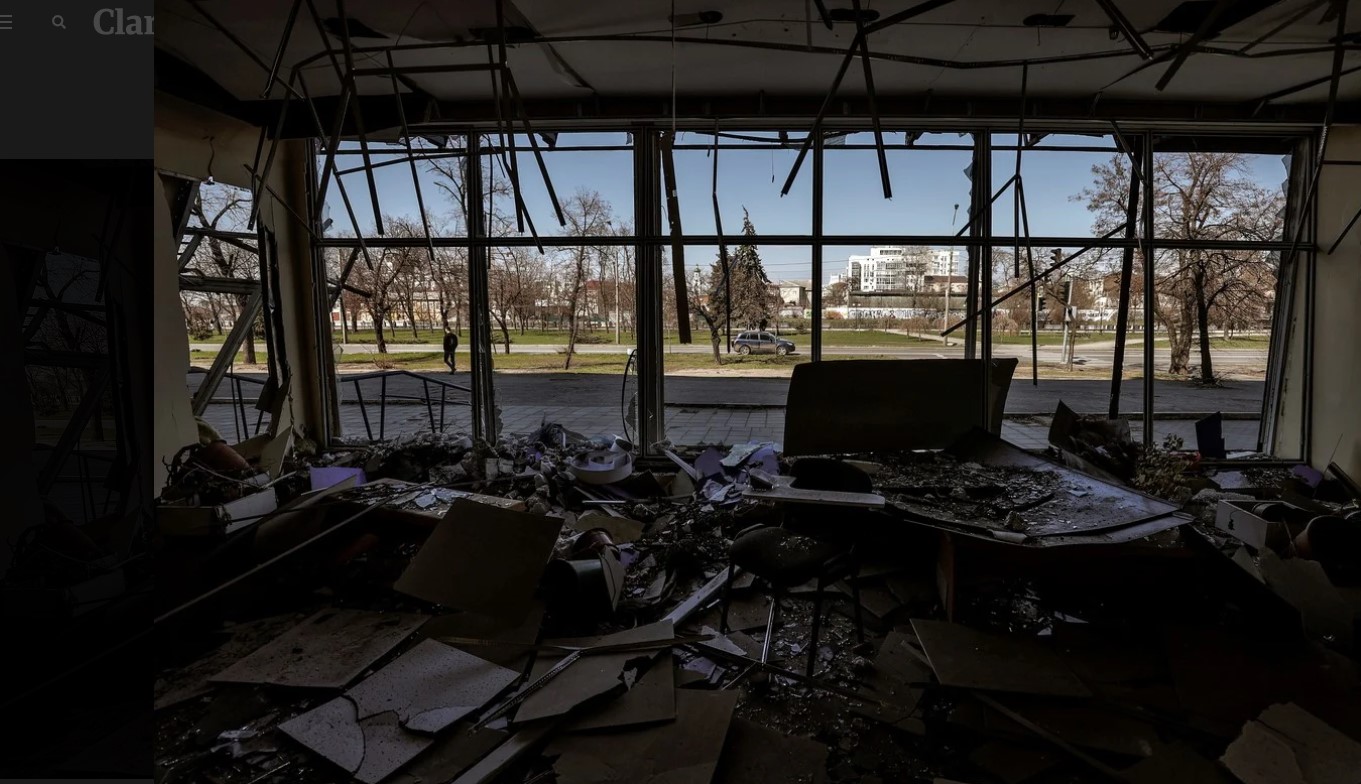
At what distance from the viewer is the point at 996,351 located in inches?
241

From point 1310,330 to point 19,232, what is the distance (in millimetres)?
8742

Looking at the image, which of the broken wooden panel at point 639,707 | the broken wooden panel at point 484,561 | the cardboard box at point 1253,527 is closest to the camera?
the broken wooden panel at point 639,707

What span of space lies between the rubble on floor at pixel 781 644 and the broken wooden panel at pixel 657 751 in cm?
1

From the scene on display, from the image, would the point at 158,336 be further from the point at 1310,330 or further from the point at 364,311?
the point at 1310,330

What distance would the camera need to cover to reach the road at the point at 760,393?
256 inches

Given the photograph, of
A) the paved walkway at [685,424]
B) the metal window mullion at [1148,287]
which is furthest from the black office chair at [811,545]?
the metal window mullion at [1148,287]

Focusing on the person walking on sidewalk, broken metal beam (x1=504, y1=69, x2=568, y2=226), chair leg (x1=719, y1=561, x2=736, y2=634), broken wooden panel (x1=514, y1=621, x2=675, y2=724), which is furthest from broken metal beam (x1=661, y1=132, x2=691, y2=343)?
broken wooden panel (x1=514, y1=621, x2=675, y2=724)

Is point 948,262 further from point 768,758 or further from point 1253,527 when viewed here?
point 768,758

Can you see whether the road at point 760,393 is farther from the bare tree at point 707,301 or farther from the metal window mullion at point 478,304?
the bare tree at point 707,301

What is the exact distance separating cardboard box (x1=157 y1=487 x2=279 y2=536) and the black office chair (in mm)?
3045

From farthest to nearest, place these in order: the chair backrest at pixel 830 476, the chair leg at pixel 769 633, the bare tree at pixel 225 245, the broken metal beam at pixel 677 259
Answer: the broken metal beam at pixel 677 259
the bare tree at pixel 225 245
the chair backrest at pixel 830 476
the chair leg at pixel 769 633

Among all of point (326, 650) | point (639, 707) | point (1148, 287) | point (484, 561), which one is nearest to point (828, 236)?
point (1148, 287)

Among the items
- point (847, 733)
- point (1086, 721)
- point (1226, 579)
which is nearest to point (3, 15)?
point (847, 733)

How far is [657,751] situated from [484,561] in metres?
1.36
